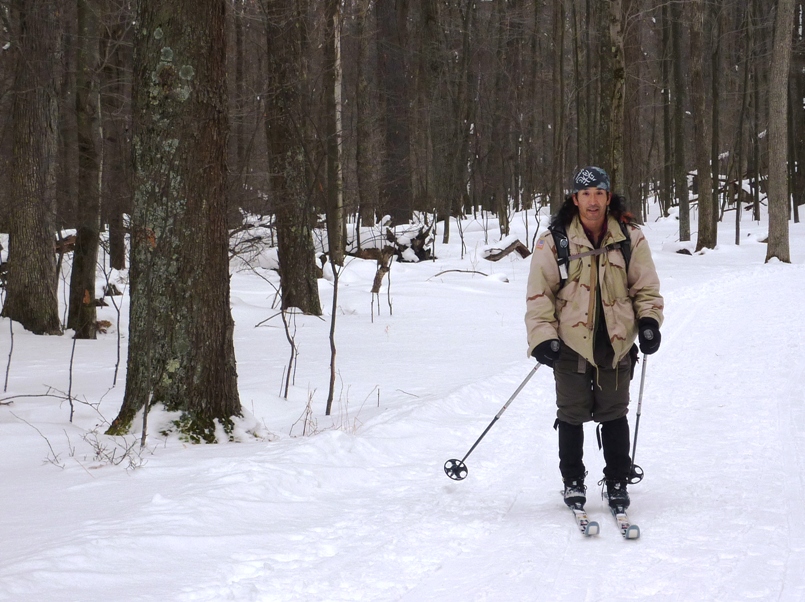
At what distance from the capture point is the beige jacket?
414cm

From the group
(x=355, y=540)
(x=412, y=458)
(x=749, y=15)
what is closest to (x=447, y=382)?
(x=412, y=458)

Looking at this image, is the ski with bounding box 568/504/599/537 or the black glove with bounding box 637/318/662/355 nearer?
the ski with bounding box 568/504/599/537

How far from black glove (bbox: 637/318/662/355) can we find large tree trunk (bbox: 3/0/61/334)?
9.34 meters

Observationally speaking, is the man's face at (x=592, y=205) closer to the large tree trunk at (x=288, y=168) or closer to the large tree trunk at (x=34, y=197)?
the large tree trunk at (x=288, y=168)

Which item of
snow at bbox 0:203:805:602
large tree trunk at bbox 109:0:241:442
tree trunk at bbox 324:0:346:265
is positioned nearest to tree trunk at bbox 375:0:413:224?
tree trunk at bbox 324:0:346:265

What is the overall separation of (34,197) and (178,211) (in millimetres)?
6858

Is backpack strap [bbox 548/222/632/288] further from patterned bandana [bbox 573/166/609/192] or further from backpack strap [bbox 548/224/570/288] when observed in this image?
patterned bandana [bbox 573/166/609/192]

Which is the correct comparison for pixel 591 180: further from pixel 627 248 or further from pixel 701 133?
pixel 701 133

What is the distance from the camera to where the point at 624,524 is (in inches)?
154

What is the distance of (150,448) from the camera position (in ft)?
16.7

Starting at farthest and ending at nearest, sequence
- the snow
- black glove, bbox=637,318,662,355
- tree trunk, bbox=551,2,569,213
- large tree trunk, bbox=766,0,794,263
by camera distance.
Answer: tree trunk, bbox=551,2,569,213
large tree trunk, bbox=766,0,794,263
black glove, bbox=637,318,662,355
the snow

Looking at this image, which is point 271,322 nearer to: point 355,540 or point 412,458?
point 412,458

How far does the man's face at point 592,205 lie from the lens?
4.22m

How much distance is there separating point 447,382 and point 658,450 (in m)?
2.86
